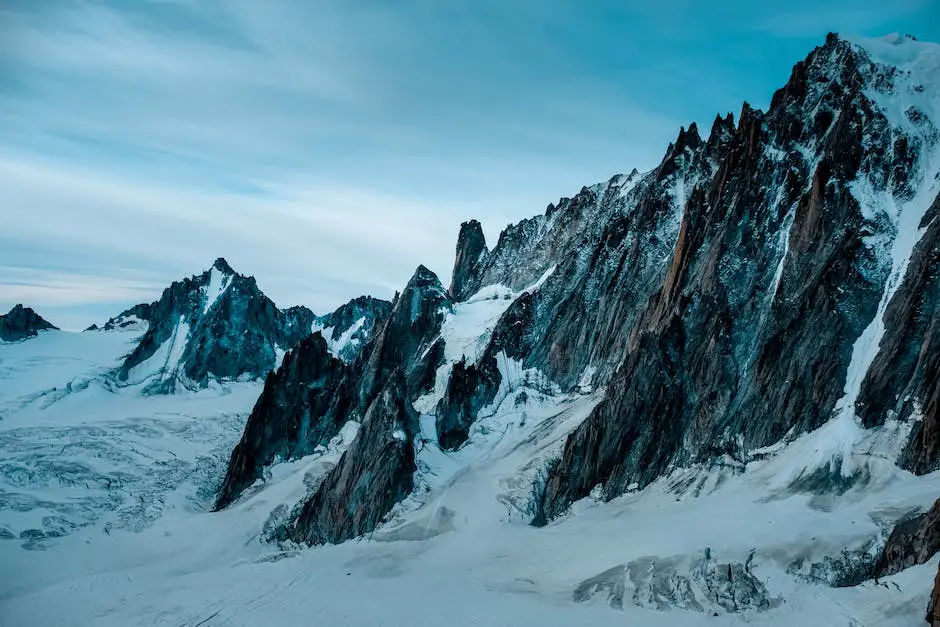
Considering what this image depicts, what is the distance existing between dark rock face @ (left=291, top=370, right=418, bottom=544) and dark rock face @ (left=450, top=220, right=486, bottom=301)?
88.6 meters

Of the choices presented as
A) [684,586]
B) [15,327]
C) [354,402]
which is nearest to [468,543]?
[684,586]

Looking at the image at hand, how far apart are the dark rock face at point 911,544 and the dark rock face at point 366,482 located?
52.9 m

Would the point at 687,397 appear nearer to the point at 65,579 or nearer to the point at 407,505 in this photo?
the point at 407,505

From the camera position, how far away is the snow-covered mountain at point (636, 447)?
56.4m

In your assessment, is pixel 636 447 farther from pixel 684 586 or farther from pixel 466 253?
pixel 466 253

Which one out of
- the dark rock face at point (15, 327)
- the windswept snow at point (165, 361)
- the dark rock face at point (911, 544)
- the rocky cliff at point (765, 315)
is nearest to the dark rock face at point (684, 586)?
the dark rock face at point (911, 544)

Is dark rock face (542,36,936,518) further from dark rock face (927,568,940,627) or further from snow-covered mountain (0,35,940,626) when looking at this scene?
dark rock face (927,568,940,627)

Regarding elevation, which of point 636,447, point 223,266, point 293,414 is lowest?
point 293,414

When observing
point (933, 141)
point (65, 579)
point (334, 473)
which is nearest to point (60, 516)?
point (65, 579)

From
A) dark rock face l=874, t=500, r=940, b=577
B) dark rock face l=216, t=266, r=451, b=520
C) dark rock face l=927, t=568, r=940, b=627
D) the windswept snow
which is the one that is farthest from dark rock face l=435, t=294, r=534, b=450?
the windswept snow

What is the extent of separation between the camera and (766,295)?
7638 cm

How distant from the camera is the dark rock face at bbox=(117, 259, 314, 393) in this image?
568 ft

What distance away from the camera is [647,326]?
287 feet

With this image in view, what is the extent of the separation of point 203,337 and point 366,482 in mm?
113656
